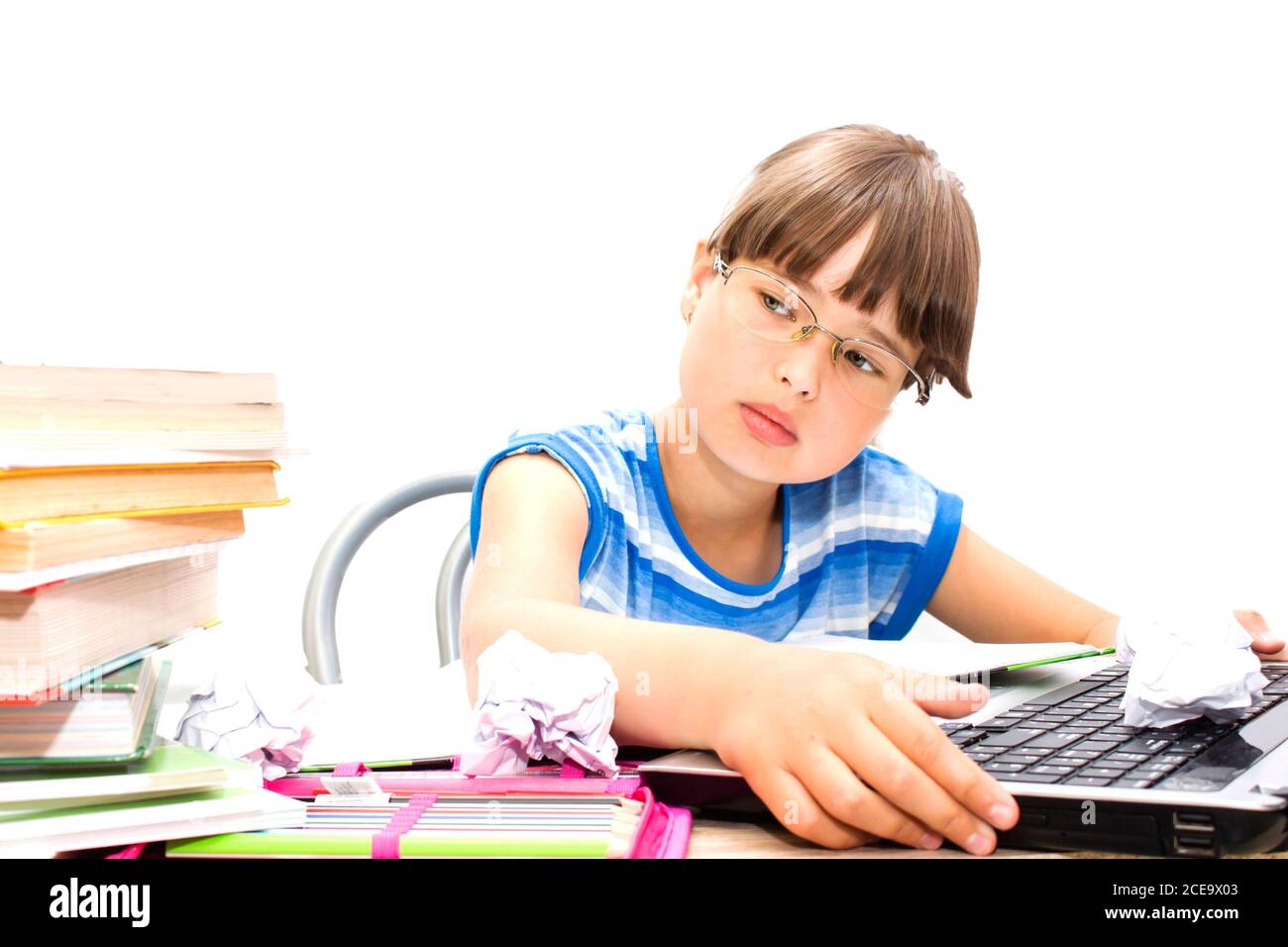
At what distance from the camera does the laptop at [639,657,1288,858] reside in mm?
419

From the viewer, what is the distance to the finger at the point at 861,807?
45 centimetres

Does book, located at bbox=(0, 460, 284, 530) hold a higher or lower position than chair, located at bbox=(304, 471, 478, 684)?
higher

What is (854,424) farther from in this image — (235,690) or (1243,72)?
(1243,72)

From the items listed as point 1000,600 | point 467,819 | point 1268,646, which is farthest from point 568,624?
point 1000,600

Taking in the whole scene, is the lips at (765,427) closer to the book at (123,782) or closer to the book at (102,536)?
the book at (102,536)

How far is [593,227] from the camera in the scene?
5.37 feet

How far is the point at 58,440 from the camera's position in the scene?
1.58 ft

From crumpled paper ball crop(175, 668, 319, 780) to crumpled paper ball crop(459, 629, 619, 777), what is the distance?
9 centimetres

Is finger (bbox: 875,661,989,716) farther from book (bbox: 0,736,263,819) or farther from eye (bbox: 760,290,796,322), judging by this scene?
eye (bbox: 760,290,796,322)

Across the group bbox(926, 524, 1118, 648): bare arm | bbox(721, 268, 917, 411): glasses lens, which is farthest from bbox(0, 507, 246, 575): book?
bbox(926, 524, 1118, 648): bare arm

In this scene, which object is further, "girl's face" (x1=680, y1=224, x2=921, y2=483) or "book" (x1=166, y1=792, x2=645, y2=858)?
"girl's face" (x1=680, y1=224, x2=921, y2=483)

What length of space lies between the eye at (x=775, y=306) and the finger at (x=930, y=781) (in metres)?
0.54

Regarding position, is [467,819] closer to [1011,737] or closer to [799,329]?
[1011,737]

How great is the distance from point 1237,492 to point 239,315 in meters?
1.42
